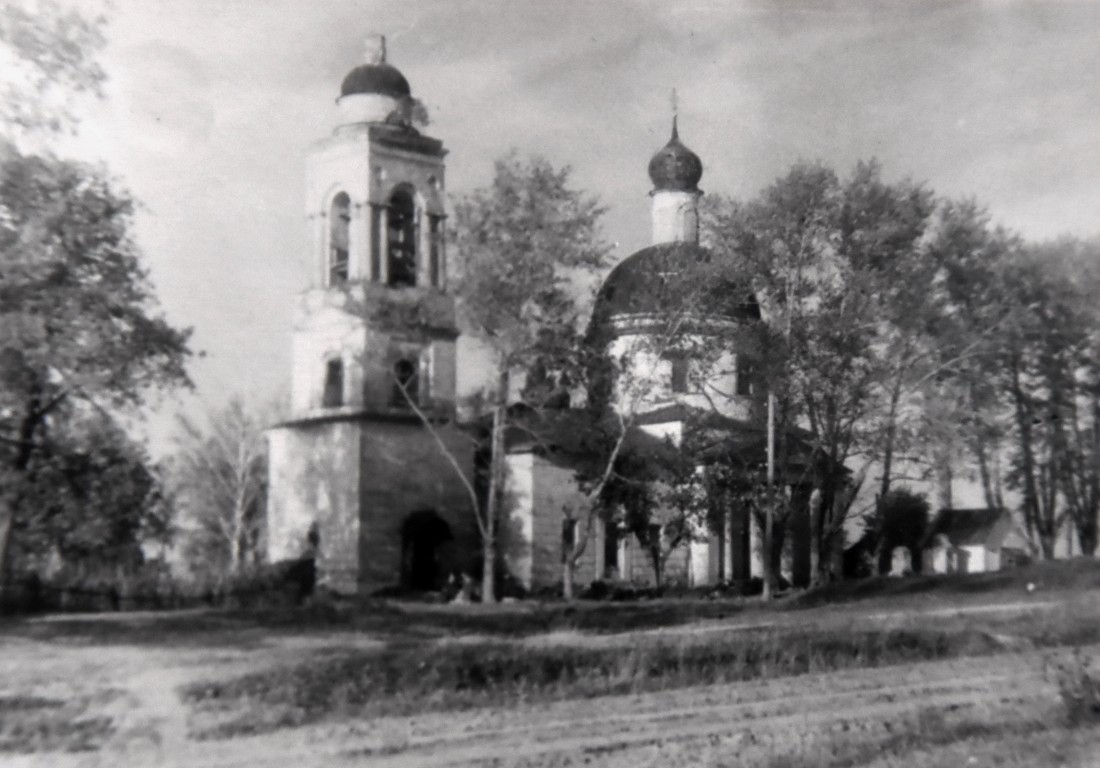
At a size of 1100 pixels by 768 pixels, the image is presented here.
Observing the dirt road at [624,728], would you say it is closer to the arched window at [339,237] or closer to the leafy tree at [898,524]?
the arched window at [339,237]

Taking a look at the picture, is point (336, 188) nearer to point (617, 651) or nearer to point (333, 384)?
point (333, 384)

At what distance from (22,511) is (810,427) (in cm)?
900

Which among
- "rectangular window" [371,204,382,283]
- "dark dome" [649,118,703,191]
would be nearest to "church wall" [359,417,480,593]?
"rectangular window" [371,204,382,283]

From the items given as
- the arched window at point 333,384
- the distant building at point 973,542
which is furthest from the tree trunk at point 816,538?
the arched window at point 333,384

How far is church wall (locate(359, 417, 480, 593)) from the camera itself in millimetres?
11500

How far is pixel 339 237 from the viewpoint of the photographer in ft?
34.8

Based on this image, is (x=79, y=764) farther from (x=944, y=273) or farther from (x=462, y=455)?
(x=944, y=273)

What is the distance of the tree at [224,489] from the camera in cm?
859

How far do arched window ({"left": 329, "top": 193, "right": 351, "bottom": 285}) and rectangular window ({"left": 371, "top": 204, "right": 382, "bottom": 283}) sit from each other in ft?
1.68

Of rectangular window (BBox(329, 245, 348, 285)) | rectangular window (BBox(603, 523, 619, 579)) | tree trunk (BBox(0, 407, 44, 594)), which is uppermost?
rectangular window (BBox(329, 245, 348, 285))

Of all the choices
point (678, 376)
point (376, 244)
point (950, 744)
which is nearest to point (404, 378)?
point (376, 244)

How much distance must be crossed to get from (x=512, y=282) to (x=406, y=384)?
211 centimetres

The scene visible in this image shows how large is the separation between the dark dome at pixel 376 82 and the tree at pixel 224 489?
2.18m

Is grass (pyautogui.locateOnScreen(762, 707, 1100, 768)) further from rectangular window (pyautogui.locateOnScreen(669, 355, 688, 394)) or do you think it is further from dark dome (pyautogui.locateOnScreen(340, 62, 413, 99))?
rectangular window (pyautogui.locateOnScreen(669, 355, 688, 394))
